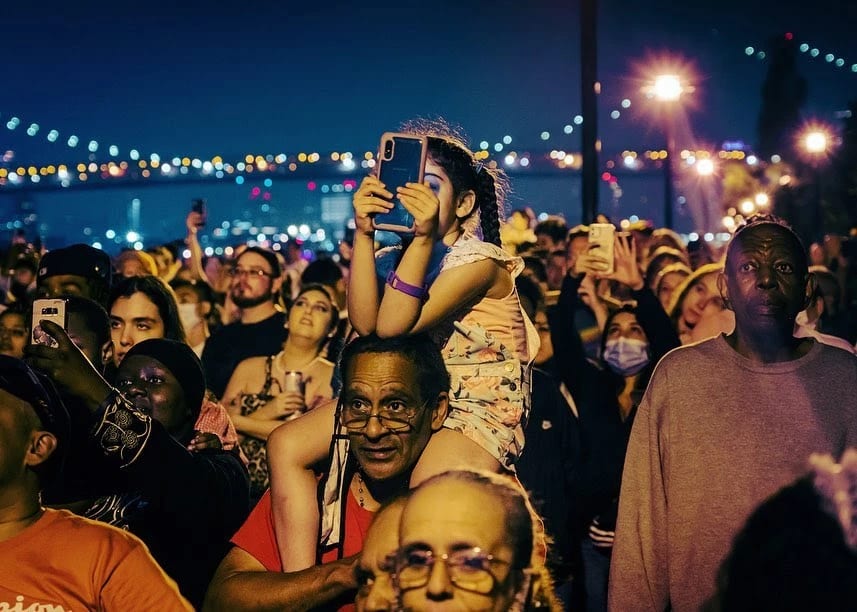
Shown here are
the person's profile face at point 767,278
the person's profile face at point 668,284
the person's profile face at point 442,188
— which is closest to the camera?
the person's profile face at point 442,188

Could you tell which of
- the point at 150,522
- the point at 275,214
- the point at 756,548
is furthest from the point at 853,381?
the point at 275,214

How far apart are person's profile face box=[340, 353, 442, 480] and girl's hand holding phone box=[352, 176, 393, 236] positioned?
37 centimetres

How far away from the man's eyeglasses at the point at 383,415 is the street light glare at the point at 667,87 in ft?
59.8

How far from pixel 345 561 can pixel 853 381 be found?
1.90m

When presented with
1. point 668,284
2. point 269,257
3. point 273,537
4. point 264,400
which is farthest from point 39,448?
point 668,284

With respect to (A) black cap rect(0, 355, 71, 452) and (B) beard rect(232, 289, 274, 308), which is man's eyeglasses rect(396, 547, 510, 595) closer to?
(A) black cap rect(0, 355, 71, 452)

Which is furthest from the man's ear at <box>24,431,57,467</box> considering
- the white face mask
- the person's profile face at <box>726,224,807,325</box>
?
the white face mask

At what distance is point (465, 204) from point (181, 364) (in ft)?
3.93

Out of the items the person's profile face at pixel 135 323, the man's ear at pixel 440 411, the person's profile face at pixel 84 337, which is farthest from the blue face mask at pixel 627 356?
the man's ear at pixel 440 411

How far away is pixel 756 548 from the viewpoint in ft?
12.7

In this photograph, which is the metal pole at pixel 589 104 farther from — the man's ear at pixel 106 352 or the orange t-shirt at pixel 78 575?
the orange t-shirt at pixel 78 575

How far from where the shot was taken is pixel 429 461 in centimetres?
336

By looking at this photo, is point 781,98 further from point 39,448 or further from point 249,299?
point 39,448

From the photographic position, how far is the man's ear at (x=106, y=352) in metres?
4.52
